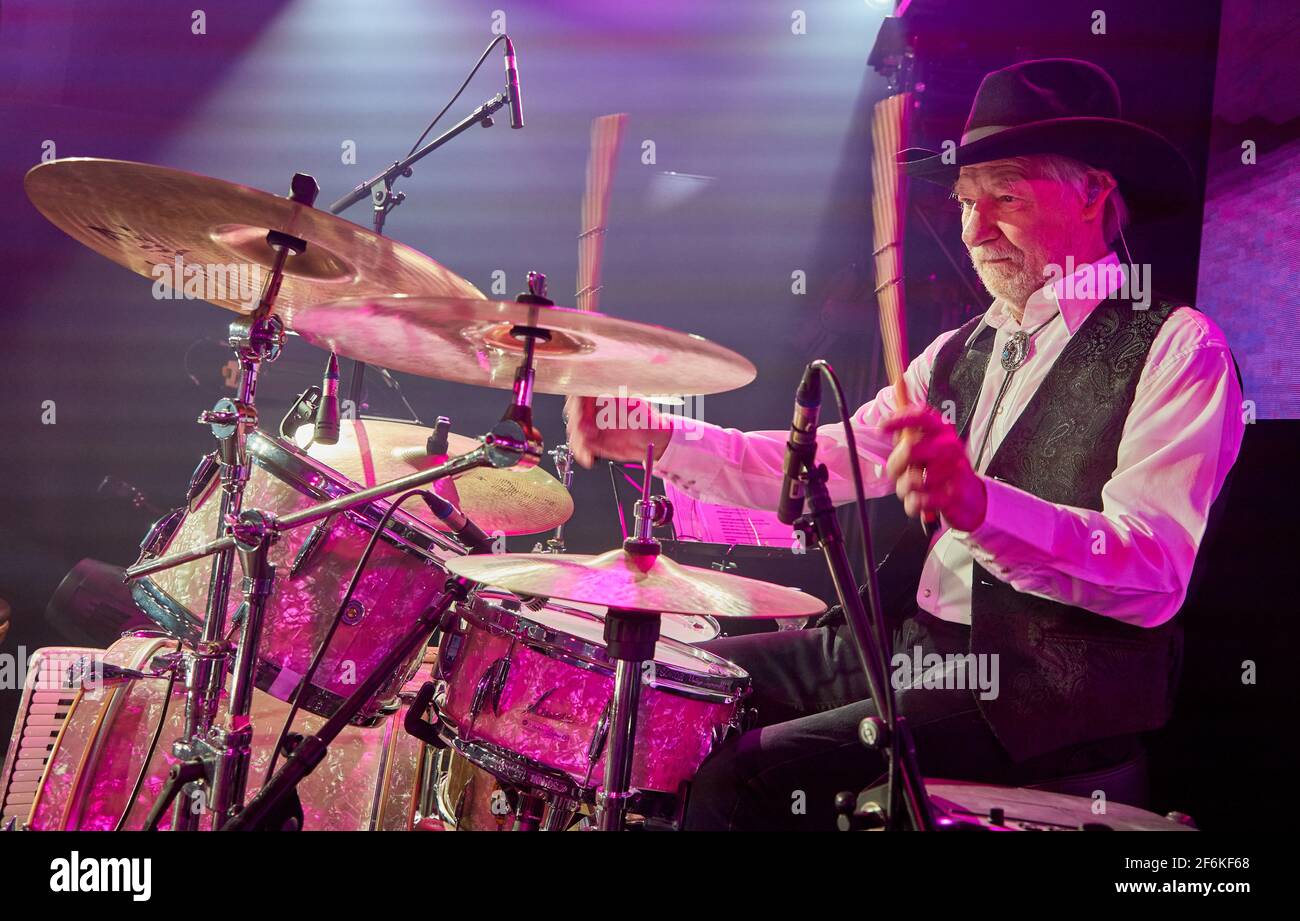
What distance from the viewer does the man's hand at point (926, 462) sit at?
1.06 m

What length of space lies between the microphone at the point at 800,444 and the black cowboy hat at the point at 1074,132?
0.99 m

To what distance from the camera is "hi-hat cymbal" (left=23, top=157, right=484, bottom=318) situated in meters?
1.35

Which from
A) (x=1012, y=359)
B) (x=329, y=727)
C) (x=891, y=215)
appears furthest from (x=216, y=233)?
(x=891, y=215)

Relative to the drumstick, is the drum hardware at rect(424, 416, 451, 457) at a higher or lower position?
lower

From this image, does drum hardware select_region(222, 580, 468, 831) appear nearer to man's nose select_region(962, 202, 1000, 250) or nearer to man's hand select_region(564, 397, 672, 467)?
man's hand select_region(564, 397, 672, 467)

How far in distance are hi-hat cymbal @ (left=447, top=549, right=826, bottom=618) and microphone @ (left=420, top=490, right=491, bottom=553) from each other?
0.37 feet

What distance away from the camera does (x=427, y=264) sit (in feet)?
5.14

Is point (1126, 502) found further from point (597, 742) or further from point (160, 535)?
point (160, 535)

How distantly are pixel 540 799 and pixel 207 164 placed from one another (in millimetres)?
3787

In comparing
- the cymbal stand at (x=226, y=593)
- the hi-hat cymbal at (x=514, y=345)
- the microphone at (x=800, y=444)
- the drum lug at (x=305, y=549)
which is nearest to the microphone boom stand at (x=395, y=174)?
the drum lug at (x=305, y=549)

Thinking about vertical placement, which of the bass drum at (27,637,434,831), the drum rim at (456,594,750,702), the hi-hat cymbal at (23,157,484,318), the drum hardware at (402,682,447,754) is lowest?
the bass drum at (27,637,434,831)

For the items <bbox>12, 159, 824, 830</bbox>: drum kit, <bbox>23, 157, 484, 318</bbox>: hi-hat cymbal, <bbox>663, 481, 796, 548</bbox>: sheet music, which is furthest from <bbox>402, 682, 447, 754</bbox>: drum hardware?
<bbox>663, 481, 796, 548</bbox>: sheet music

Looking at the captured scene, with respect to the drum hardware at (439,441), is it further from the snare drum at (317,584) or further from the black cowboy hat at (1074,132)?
the black cowboy hat at (1074,132)

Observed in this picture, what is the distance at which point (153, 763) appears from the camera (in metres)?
1.98
